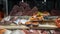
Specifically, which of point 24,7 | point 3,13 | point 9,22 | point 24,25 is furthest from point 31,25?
point 3,13

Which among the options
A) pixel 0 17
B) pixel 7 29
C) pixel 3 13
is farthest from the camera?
pixel 3 13

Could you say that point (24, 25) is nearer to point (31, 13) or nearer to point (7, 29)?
point (7, 29)

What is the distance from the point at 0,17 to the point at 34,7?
0.43m

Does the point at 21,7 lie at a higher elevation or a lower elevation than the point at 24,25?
higher

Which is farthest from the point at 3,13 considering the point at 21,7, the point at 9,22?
the point at 9,22

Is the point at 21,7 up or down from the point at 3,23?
up

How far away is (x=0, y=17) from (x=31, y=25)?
0.53m

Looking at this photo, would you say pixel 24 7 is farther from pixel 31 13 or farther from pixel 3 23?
pixel 3 23

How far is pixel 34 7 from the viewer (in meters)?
1.77

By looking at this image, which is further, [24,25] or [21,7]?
[21,7]

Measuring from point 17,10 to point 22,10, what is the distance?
6cm

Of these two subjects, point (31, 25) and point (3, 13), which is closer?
point (31, 25)

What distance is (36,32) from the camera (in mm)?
1349

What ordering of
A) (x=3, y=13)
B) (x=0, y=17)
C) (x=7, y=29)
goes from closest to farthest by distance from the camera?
1. (x=7, y=29)
2. (x=0, y=17)
3. (x=3, y=13)
